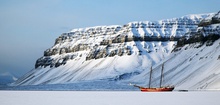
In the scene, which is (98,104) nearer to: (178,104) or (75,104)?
(75,104)

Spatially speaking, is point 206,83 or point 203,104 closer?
point 203,104

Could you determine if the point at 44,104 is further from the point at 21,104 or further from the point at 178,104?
the point at 178,104

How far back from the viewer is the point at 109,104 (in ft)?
209

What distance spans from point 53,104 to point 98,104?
7149mm

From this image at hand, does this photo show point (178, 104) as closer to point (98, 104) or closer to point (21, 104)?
point (98, 104)

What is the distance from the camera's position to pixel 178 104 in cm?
6294


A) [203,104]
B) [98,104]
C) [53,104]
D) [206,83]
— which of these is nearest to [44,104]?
[53,104]

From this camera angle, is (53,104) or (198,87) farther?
(198,87)

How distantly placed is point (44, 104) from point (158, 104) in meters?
17.9

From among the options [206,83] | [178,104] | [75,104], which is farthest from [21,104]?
[206,83]

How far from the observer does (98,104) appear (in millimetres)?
64062

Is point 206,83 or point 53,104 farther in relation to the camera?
point 206,83

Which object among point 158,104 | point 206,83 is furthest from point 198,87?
point 158,104

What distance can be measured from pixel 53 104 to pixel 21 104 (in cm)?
499
